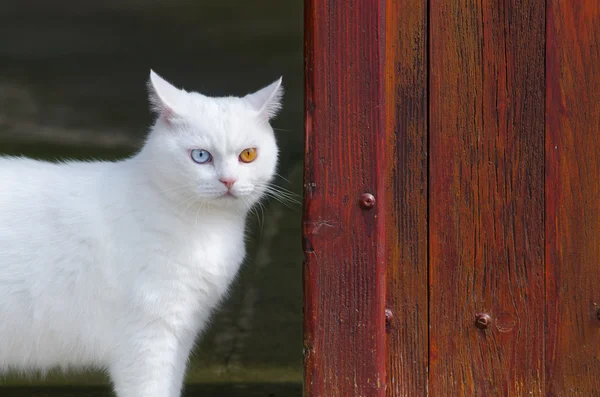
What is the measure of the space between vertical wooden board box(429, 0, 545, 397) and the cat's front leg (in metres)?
0.82

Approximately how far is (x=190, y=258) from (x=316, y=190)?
0.51 metres

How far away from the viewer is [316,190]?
2186 millimetres

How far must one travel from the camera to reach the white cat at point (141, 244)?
2.42 m

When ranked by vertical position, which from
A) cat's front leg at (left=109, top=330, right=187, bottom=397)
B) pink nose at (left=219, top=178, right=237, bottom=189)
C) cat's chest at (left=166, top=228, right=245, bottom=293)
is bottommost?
cat's front leg at (left=109, top=330, right=187, bottom=397)

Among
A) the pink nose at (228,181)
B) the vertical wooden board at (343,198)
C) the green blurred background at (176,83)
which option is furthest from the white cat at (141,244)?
the green blurred background at (176,83)

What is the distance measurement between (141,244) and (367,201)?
744mm

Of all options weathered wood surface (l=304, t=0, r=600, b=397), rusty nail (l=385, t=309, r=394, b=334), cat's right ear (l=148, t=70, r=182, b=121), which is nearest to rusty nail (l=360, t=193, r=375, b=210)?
weathered wood surface (l=304, t=0, r=600, b=397)

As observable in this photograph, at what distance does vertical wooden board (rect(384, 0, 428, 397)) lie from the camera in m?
2.33

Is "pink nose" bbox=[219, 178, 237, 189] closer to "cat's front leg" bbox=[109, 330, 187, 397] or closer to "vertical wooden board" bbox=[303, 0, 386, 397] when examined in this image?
"vertical wooden board" bbox=[303, 0, 386, 397]

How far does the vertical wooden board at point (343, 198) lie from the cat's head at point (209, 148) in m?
0.31

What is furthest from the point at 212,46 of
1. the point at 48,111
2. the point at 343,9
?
the point at 343,9

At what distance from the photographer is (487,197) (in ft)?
7.75

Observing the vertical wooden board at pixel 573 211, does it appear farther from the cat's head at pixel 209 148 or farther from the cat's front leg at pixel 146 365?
the cat's front leg at pixel 146 365

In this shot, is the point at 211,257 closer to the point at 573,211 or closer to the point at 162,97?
the point at 162,97
